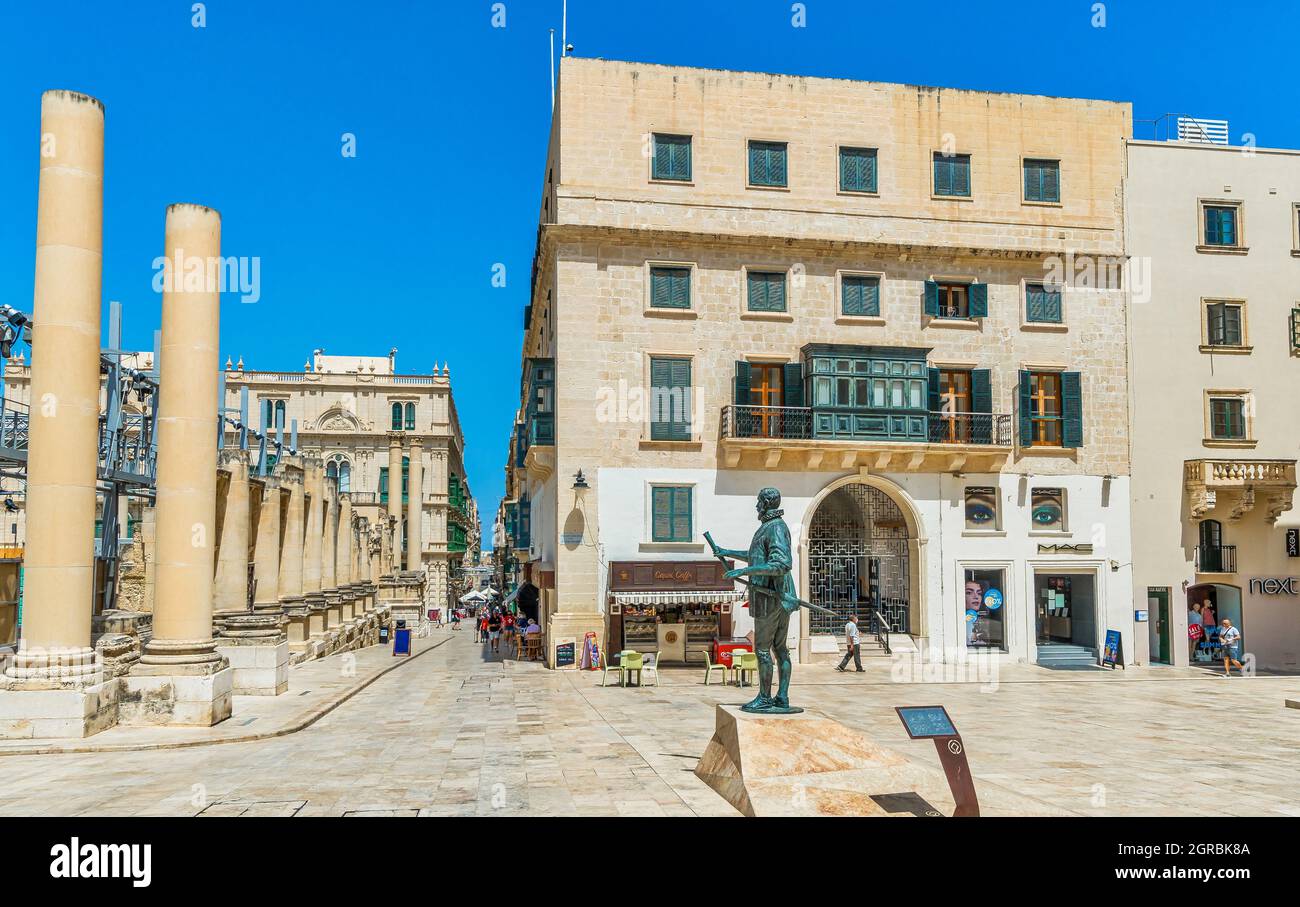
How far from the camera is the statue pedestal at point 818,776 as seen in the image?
9625 millimetres

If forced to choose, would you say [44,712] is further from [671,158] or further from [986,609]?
[986,609]

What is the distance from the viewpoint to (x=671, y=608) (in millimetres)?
28250

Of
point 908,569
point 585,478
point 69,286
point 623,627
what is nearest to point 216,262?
point 69,286

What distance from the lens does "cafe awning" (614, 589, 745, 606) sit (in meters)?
26.7

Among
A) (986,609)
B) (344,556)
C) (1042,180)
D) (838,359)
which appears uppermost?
(1042,180)

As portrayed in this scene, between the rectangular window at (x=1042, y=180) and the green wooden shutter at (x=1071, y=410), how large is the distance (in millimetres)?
5645

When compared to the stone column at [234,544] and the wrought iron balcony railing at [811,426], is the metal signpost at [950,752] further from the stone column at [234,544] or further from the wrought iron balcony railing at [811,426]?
the wrought iron balcony railing at [811,426]

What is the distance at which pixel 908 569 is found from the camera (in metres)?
30.0

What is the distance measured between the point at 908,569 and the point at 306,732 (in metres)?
19.1

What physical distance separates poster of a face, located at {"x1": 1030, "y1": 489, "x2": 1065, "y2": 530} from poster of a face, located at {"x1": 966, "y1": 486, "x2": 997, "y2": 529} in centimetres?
133

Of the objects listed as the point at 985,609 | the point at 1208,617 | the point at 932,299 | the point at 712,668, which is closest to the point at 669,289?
the point at 932,299

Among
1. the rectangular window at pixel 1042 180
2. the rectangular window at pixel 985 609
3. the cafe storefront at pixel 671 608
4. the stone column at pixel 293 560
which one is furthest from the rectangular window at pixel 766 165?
the stone column at pixel 293 560

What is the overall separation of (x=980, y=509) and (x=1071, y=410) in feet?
13.4
